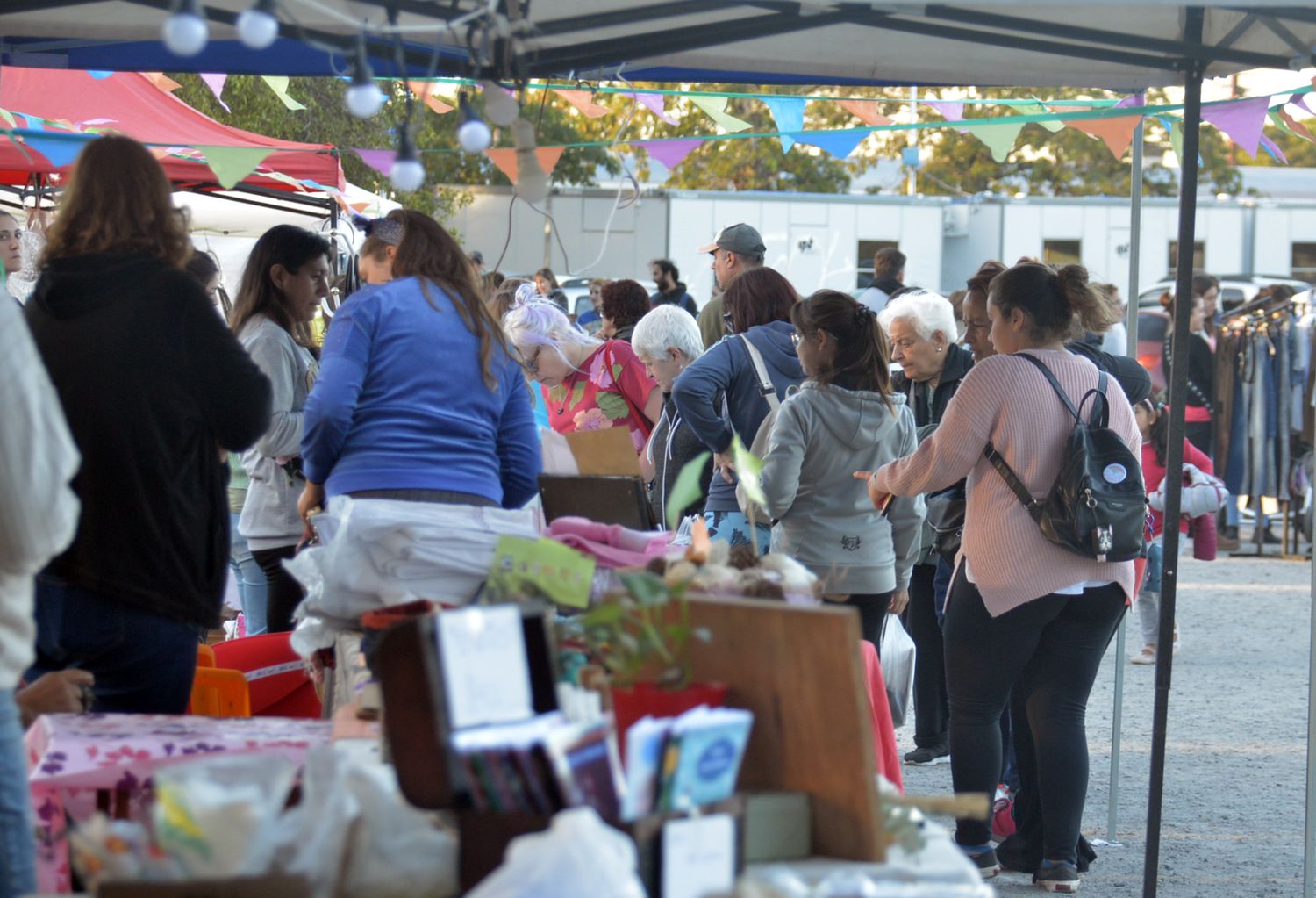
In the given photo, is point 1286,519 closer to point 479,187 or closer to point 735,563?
point 735,563

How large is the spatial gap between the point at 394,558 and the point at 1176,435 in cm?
206

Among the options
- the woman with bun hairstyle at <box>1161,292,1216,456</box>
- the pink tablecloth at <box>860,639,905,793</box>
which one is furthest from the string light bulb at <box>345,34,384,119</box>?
the woman with bun hairstyle at <box>1161,292,1216,456</box>

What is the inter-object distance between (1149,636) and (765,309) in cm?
345

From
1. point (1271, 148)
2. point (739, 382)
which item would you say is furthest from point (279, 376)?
point (1271, 148)

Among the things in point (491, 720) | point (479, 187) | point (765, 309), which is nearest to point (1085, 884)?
point (765, 309)

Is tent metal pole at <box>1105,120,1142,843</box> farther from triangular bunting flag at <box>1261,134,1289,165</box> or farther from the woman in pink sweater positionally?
→ triangular bunting flag at <box>1261,134,1289,165</box>

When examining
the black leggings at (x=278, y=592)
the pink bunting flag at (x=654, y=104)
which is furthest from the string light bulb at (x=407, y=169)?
the pink bunting flag at (x=654, y=104)

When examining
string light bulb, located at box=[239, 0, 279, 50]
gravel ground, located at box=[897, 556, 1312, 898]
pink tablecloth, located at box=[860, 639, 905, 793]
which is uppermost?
string light bulb, located at box=[239, 0, 279, 50]

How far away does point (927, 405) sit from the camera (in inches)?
194

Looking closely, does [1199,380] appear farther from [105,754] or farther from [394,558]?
[105,754]

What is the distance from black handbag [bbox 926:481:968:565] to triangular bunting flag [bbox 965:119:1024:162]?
137 centimetres

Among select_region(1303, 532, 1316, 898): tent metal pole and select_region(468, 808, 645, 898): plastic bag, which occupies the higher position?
select_region(468, 808, 645, 898): plastic bag

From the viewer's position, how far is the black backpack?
3.39m

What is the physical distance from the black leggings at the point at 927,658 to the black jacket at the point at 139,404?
2909mm
